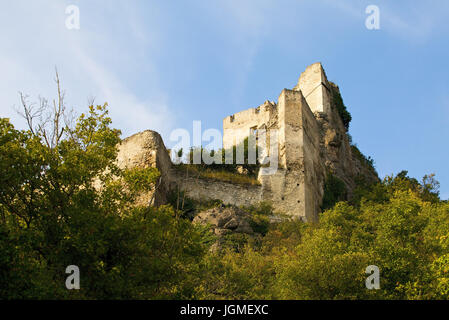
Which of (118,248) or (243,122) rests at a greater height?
(243,122)

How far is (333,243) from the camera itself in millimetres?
17812

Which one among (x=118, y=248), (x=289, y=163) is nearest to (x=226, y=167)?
(x=289, y=163)

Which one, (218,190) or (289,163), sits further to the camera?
(289,163)

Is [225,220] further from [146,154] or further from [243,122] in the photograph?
[243,122]

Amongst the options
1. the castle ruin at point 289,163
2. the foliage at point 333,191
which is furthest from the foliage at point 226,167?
the foliage at point 333,191

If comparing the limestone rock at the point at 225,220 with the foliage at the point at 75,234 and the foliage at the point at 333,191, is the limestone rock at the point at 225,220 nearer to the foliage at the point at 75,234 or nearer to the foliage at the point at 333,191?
the foliage at the point at 333,191

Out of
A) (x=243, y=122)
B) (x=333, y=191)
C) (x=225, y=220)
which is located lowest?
(x=225, y=220)

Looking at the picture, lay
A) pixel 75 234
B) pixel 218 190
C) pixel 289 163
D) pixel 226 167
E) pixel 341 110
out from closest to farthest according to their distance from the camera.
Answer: pixel 75 234
pixel 218 190
pixel 289 163
pixel 226 167
pixel 341 110

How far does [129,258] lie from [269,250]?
1079 centimetres

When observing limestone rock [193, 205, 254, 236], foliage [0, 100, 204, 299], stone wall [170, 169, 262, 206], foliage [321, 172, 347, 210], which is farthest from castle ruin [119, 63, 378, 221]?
foliage [0, 100, 204, 299]

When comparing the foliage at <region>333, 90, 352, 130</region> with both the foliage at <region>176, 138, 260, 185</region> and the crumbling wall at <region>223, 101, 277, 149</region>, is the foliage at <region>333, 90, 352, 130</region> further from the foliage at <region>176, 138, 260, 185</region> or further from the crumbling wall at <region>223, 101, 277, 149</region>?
the foliage at <region>176, 138, 260, 185</region>

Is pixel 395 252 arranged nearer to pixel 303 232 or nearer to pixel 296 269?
pixel 296 269

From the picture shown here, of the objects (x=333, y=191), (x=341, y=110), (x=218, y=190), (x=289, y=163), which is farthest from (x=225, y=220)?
(x=341, y=110)

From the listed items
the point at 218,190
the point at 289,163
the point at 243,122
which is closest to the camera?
the point at 218,190
